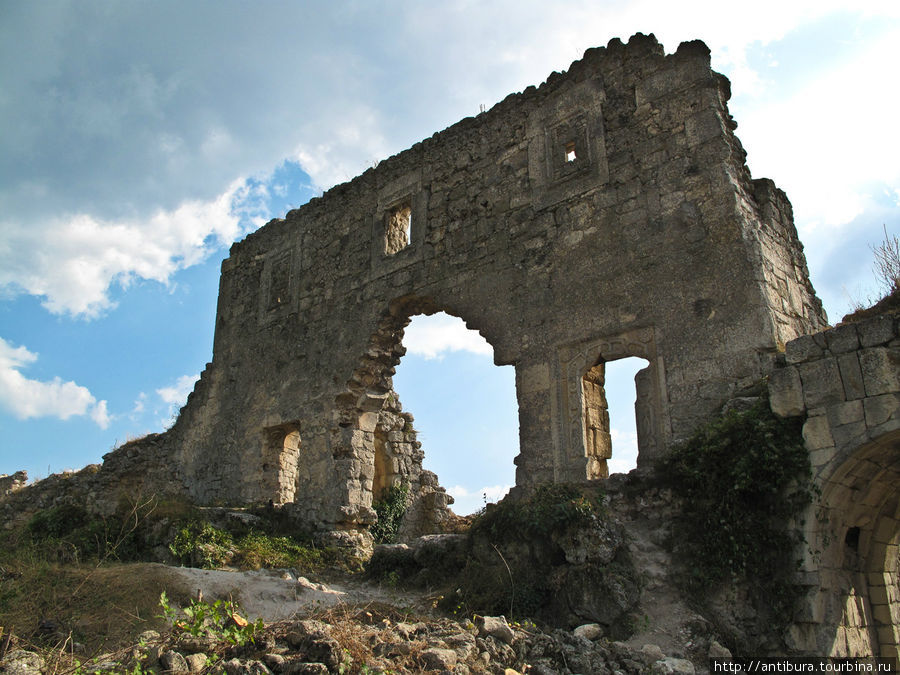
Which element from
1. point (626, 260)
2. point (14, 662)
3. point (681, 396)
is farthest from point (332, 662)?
point (626, 260)

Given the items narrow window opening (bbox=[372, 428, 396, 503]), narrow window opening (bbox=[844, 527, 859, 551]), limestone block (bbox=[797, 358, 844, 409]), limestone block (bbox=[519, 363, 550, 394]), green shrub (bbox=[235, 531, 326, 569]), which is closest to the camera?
limestone block (bbox=[797, 358, 844, 409])

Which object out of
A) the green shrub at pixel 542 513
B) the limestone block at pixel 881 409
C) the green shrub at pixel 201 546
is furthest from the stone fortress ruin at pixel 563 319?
the green shrub at pixel 201 546

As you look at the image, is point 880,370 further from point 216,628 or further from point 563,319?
point 216,628

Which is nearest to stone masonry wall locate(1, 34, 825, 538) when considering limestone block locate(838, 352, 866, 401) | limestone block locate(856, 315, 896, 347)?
limestone block locate(838, 352, 866, 401)

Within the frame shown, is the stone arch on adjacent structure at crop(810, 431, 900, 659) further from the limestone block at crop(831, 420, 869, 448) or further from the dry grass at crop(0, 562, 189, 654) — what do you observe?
the dry grass at crop(0, 562, 189, 654)

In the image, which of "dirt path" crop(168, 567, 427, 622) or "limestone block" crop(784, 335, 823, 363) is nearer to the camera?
"limestone block" crop(784, 335, 823, 363)

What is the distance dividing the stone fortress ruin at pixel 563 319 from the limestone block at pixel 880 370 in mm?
→ 16

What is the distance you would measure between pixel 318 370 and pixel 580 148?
5.15 meters

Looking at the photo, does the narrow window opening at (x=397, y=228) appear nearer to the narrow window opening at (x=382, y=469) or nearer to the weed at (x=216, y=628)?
the narrow window opening at (x=382, y=469)

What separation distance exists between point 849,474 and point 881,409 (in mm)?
636

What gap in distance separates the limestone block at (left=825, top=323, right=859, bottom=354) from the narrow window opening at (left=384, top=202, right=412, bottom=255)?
6603mm

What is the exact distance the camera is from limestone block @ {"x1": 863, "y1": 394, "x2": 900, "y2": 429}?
5.52 meters

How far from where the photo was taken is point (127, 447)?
1309 cm

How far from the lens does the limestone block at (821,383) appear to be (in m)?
5.88
